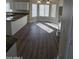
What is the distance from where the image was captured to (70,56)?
966mm

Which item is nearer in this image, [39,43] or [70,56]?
[70,56]

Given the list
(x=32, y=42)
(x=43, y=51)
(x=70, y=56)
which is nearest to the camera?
(x=70, y=56)

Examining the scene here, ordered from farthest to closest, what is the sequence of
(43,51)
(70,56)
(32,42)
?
Result: (32,42), (43,51), (70,56)
